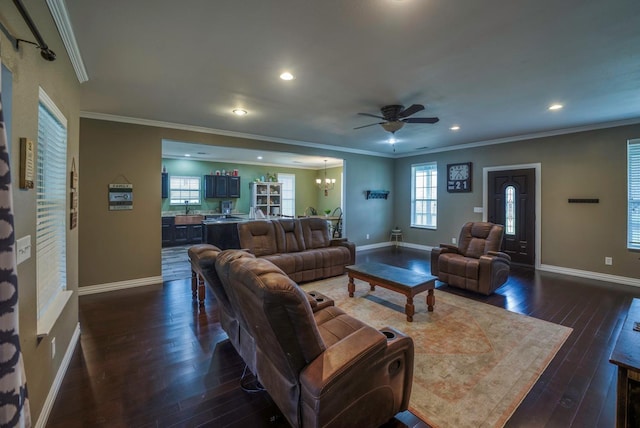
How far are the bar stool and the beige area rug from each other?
4.13 m

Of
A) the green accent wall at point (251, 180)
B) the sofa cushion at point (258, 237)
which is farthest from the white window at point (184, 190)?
the sofa cushion at point (258, 237)

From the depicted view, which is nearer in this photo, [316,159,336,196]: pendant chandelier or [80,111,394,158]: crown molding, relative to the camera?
[80,111,394,158]: crown molding

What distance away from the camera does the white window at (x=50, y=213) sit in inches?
76.9

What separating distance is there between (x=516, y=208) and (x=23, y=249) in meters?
7.27

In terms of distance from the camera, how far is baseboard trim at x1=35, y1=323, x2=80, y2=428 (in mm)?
1800

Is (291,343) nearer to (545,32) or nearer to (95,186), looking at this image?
(545,32)

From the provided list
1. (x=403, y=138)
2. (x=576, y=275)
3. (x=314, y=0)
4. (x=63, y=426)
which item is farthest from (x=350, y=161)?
(x=63, y=426)

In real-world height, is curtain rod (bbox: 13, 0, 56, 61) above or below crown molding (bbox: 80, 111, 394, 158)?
below

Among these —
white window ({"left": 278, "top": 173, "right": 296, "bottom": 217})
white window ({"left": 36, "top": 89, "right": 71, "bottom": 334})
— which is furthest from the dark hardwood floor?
white window ({"left": 278, "top": 173, "right": 296, "bottom": 217})

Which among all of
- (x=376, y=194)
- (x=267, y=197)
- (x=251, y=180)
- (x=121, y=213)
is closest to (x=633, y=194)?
(x=376, y=194)

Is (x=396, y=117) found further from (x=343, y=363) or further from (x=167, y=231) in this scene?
(x=167, y=231)

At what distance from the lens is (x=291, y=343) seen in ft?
4.74

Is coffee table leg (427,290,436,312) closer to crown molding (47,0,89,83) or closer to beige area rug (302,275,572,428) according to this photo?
beige area rug (302,275,572,428)

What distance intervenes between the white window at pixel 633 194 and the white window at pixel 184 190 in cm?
1008
